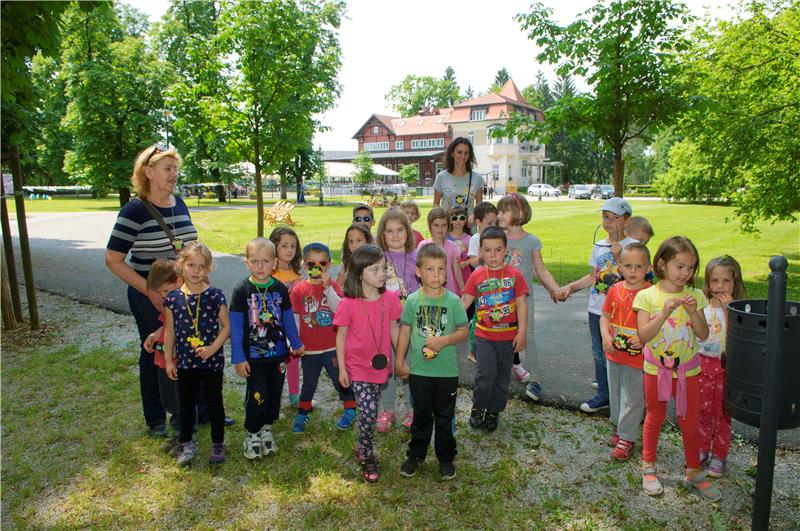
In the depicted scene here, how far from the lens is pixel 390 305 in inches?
146

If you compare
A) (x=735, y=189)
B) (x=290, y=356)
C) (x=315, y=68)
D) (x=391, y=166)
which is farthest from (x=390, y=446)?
(x=391, y=166)

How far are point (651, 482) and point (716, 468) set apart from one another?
503mm

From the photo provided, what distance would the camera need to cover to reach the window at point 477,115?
71.4 meters

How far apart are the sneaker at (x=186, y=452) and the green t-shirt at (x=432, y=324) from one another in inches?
65.7

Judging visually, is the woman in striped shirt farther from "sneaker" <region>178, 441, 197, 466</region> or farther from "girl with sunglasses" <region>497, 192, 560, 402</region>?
"girl with sunglasses" <region>497, 192, 560, 402</region>

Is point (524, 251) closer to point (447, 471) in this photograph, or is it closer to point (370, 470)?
point (447, 471)

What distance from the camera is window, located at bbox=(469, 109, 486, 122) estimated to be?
71.4m

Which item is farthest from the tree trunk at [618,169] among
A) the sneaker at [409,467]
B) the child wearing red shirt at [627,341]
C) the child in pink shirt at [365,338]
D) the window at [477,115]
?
the window at [477,115]

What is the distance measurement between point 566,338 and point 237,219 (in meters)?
22.7

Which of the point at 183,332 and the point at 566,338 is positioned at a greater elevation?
the point at 183,332

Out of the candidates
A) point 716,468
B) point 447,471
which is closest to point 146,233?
point 447,471

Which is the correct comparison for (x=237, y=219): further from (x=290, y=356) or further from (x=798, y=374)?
(x=798, y=374)

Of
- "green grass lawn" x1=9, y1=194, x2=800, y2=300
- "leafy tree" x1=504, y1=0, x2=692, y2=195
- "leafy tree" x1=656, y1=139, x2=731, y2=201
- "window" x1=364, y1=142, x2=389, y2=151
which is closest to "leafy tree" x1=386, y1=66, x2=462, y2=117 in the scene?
"window" x1=364, y1=142, x2=389, y2=151

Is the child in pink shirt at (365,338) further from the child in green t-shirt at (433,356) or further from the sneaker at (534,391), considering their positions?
the sneaker at (534,391)
